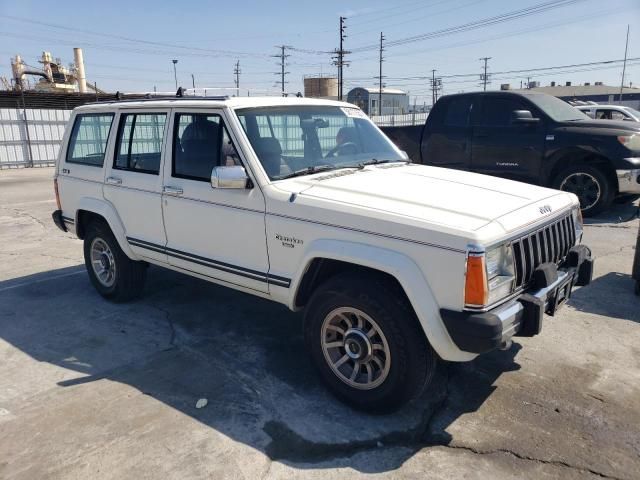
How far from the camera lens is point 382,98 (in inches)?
2371

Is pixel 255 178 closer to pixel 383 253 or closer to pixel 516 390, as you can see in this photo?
pixel 383 253

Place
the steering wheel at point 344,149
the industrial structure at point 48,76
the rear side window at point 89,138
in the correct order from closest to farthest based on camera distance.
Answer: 1. the steering wheel at point 344,149
2. the rear side window at point 89,138
3. the industrial structure at point 48,76

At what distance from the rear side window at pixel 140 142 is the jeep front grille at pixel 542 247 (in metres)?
3.01

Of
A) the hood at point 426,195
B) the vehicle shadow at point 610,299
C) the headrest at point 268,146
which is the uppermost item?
the headrest at point 268,146

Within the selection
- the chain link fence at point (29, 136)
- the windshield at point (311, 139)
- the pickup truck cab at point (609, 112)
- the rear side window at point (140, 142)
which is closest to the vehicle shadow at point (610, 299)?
the windshield at point (311, 139)

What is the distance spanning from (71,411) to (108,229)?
222 cm

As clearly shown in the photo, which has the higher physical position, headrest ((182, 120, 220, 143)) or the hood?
headrest ((182, 120, 220, 143))

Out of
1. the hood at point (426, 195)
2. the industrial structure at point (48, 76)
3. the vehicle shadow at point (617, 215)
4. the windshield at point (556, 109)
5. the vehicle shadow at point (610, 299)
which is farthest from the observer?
the industrial structure at point (48, 76)

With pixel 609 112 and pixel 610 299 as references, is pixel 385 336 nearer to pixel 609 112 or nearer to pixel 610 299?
pixel 610 299

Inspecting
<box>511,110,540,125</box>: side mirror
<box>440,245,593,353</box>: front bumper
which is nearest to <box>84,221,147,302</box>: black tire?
<box>440,245,593,353</box>: front bumper

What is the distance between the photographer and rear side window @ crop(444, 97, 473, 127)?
916cm

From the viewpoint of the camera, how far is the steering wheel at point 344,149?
14.1 feet

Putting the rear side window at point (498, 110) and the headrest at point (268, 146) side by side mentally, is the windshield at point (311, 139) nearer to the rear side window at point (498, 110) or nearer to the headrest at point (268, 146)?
the headrest at point (268, 146)

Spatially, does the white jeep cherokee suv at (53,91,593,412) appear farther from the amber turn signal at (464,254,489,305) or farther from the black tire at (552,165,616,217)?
the black tire at (552,165,616,217)
